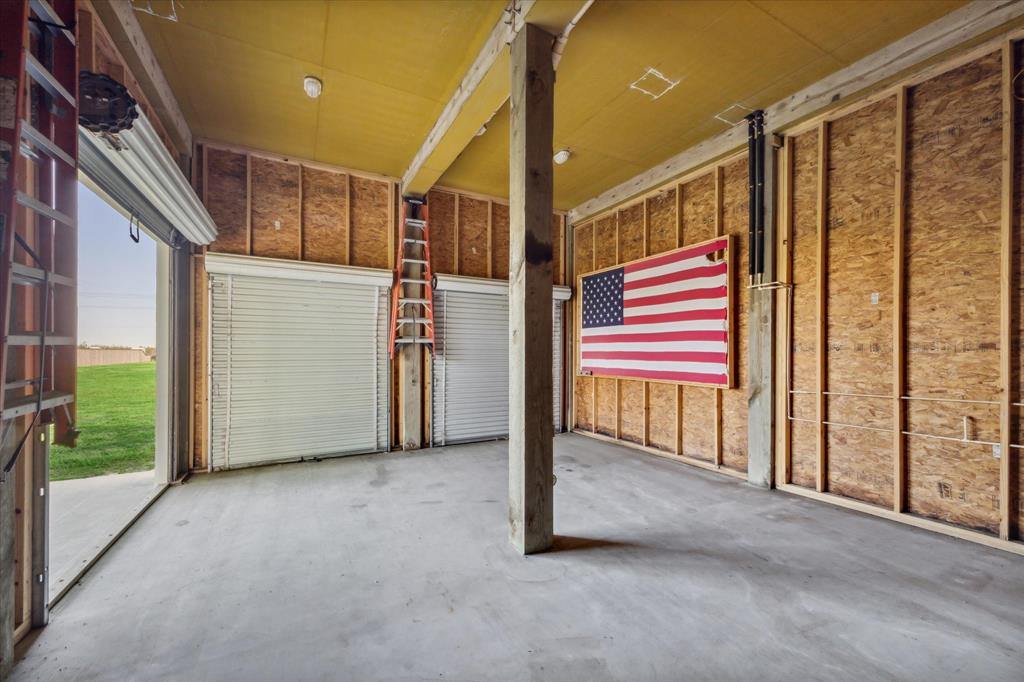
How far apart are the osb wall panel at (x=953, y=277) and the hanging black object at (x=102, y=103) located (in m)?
5.50

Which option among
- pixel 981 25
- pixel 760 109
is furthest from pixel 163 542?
pixel 981 25

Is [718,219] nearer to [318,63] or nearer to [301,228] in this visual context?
[318,63]

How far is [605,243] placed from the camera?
248 inches

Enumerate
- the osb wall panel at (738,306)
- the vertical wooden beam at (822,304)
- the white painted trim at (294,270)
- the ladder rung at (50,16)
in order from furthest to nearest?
the white painted trim at (294,270) → the osb wall panel at (738,306) → the vertical wooden beam at (822,304) → the ladder rung at (50,16)

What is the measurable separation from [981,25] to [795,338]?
8.28ft

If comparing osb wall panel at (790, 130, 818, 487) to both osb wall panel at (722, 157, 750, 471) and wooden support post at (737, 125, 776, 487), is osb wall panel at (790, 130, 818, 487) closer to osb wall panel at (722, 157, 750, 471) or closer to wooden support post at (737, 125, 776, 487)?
wooden support post at (737, 125, 776, 487)

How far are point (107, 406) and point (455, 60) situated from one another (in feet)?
30.8

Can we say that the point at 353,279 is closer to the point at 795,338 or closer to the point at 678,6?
the point at 678,6

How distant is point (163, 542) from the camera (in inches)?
112

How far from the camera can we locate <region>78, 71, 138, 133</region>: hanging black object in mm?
2158

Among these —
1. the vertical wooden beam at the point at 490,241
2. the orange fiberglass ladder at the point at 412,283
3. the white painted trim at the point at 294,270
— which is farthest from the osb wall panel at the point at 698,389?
the white painted trim at the point at 294,270

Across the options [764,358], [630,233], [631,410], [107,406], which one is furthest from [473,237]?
[107,406]

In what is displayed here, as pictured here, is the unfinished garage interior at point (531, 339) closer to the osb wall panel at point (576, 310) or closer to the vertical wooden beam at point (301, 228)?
the vertical wooden beam at point (301, 228)

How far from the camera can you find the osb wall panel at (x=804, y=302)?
384cm
